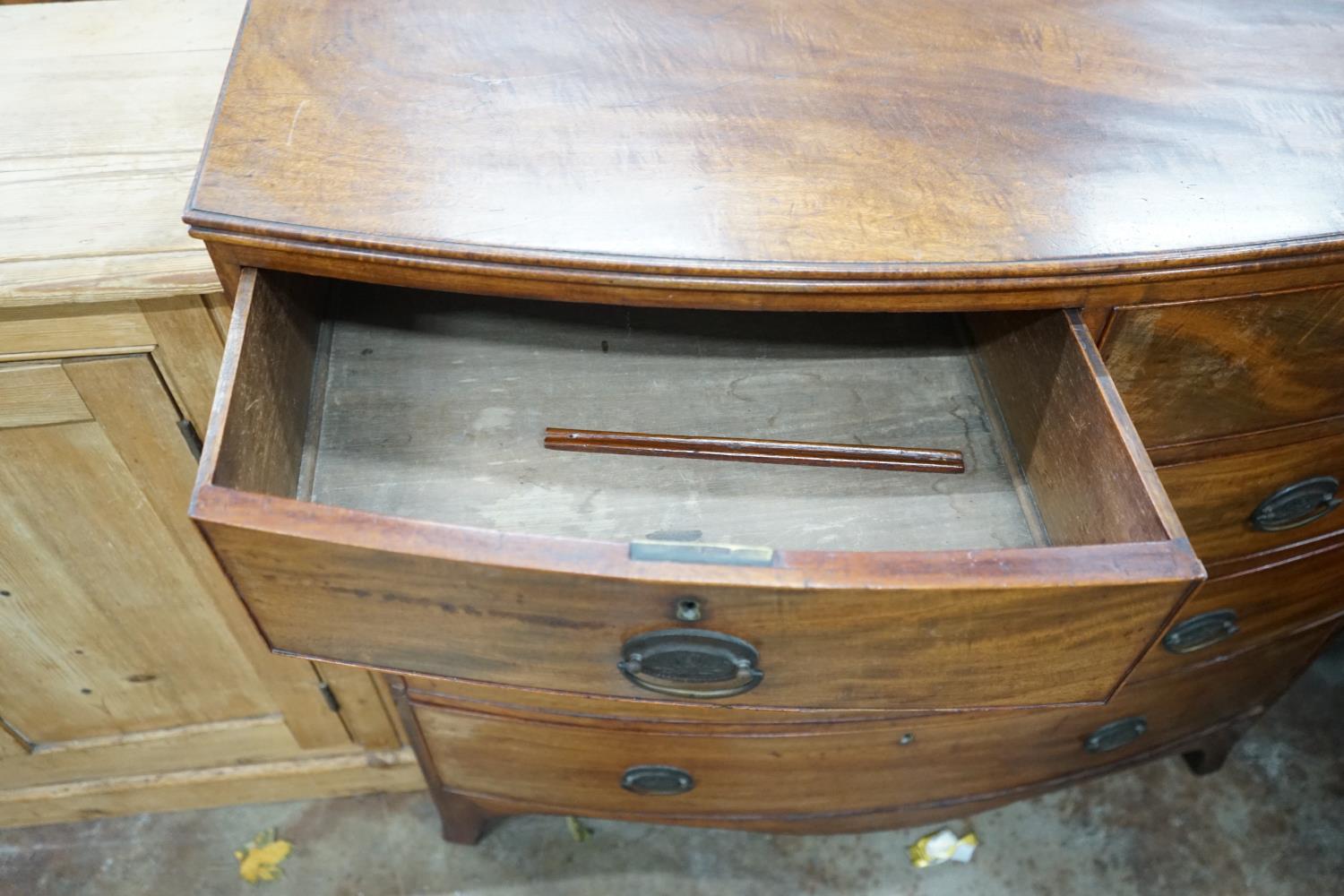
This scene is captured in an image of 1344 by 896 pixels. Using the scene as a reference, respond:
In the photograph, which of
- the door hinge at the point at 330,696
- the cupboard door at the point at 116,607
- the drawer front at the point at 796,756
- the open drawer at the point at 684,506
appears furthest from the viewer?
the door hinge at the point at 330,696

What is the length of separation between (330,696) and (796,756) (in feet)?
1.64

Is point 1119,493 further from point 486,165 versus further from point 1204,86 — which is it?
point 486,165

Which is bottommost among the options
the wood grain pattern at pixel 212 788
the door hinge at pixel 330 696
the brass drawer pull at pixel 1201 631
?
the wood grain pattern at pixel 212 788

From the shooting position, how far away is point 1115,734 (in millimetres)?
1103

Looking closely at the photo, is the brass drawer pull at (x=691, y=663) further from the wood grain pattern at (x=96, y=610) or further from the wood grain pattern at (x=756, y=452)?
the wood grain pattern at (x=96, y=610)

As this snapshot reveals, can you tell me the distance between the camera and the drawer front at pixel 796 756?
0.94m

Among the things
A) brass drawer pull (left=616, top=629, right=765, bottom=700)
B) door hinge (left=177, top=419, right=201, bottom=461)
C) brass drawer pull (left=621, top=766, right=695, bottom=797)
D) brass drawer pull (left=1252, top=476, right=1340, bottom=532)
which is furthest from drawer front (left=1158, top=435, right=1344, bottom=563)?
door hinge (left=177, top=419, right=201, bottom=461)

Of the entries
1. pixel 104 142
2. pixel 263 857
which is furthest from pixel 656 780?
pixel 104 142

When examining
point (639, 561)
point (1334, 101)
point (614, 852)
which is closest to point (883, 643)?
point (639, 561)

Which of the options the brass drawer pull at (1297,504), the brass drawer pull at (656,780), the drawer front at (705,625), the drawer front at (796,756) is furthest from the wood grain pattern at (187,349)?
the brass drawer pull at (1297,504)

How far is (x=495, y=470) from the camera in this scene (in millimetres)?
712

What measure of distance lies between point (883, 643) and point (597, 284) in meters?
0.26

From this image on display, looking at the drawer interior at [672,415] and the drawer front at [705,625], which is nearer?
the drawer front at [705,625]

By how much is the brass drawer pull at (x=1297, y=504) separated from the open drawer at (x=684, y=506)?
30cm
